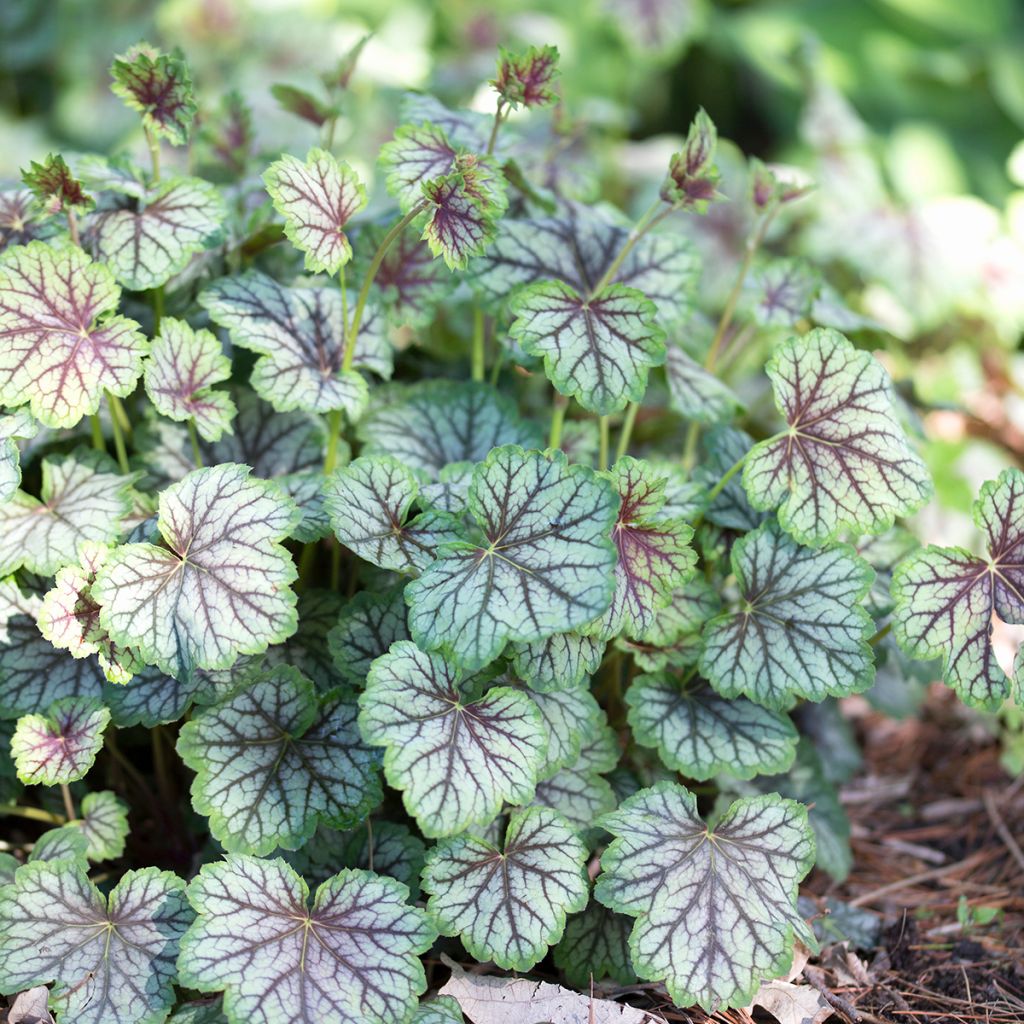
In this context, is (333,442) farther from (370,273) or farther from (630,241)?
(630,241)

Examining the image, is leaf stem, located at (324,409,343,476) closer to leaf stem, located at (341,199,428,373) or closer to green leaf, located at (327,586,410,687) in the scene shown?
leaf stem, located at (341,199,428,373)

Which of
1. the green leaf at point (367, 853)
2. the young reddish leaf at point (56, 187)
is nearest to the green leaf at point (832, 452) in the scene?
the green leaf at point (367, 853)

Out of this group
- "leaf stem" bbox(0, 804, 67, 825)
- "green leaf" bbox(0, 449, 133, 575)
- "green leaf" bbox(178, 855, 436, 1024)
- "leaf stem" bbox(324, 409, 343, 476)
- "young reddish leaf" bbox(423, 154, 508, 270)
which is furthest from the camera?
"leaf stem" bbox(324, 409, 343, 476)

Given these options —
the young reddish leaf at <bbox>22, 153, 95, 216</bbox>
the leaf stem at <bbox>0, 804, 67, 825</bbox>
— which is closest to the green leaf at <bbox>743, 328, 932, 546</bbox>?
the young reddish leaf at <bbox>22, 153, 95, 216</bbox>

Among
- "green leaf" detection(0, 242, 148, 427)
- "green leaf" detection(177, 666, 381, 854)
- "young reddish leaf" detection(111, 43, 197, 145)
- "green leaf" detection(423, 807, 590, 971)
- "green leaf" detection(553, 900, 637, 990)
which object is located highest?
"young reddish leaf" detection(111, 43, 197, 145)

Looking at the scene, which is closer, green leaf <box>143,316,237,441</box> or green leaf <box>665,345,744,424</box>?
green leaf <box>143,316,237,441</box>

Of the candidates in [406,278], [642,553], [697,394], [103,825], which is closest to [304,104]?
[406,278]
